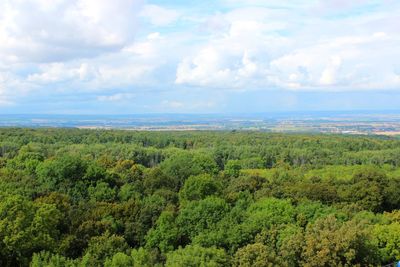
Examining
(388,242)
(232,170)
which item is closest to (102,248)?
(388,242)

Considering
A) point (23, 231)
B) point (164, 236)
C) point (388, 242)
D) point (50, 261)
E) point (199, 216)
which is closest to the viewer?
point (50, 261)

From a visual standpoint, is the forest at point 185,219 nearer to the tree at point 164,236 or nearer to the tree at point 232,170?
the tree at point 164,236

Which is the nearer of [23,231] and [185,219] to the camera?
[23,231]

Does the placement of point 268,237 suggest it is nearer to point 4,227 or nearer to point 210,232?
point 210,232

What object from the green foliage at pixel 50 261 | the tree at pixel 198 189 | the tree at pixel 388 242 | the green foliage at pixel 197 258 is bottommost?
the tree at pixel 388 242

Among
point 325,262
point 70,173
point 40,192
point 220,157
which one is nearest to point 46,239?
point 40,192

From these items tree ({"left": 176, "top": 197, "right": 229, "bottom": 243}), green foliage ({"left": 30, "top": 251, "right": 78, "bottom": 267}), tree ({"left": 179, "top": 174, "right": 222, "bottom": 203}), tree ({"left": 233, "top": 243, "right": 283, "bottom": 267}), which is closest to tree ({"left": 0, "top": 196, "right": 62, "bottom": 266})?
green foliage ({"left": 30, "top": 251, "right": 78, "bottom": 267})

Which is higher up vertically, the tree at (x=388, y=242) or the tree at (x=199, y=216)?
the tree at (x=199, y=216)

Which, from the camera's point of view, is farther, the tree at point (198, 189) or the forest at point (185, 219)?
the tree at point (198, 189)

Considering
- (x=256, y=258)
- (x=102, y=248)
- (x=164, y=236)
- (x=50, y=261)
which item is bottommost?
(x=164, y=236)

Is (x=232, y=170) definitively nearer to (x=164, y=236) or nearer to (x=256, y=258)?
(x=164, y=236)

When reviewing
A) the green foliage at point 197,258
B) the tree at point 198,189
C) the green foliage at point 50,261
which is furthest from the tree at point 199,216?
the green foliage at point 50,261
